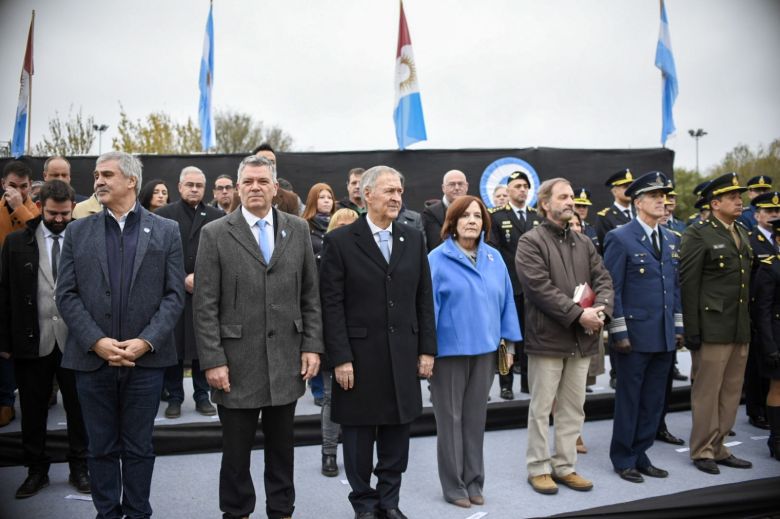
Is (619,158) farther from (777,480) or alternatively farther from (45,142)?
(45,142)

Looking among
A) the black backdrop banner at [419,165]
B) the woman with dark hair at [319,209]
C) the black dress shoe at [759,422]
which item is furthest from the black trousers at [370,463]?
the black backdrop banner at [419,165]

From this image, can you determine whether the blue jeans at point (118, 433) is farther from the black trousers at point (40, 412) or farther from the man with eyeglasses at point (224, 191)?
the man with eyeglasses at point (224, 191)

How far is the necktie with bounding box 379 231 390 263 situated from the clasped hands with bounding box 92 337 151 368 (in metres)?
1.37

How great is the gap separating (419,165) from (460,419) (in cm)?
465

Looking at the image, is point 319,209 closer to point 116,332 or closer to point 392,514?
point 116,332

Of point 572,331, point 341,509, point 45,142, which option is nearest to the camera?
point 341,509

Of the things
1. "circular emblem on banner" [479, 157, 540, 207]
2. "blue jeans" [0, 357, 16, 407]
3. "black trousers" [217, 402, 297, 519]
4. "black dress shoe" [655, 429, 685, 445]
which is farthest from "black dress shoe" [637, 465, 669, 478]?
"blue jeans" [0, 357, 16, 407]

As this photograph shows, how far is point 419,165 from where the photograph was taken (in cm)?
799

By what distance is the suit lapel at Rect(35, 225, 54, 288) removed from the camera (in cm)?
401

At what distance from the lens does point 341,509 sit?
3.78m

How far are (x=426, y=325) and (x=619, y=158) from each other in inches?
232

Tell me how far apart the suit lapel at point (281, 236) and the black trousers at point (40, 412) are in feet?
5.67

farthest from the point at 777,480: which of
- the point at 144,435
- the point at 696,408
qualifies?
the point at 144,435

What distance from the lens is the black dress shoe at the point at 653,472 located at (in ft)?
14.5
